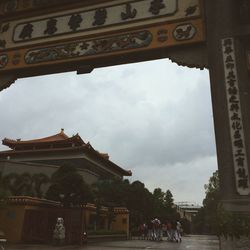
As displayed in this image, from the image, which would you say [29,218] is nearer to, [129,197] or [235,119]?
[129,197]

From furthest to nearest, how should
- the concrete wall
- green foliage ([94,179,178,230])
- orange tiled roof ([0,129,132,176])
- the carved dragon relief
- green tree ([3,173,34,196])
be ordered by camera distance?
orange tiled roof ([0,129,132,176]) → green foliage ([94,179,178,230]) → green tree ([3,173,34,196]) → the concrete wall → the carved dragon relief

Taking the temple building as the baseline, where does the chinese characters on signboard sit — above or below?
below

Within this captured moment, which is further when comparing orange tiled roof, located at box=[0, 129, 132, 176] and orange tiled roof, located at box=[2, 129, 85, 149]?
orange tiled roof, located at box=[2, 129, 85, 149]

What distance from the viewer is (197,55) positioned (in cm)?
686

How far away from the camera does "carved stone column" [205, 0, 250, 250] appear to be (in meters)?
5.39

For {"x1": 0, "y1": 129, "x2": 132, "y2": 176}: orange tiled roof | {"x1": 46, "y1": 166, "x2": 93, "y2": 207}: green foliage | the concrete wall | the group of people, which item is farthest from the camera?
{"x1": 0, "y1": 129, "x2": 132, "y2": 176}: orange tiled roof

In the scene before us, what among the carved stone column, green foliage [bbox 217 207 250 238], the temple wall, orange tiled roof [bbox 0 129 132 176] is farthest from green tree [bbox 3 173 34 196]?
green foliage [bbox 217 207 250 238]

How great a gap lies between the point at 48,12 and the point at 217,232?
20.2 ft

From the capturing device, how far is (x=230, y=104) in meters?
5.89

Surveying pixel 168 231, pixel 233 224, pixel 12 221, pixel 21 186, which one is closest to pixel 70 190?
pixel 12 221

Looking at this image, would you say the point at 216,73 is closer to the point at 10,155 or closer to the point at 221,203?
the point at 221,203

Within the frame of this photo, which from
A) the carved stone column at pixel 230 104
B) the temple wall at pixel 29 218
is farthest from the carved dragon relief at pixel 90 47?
the temple wall at pixel 29 218

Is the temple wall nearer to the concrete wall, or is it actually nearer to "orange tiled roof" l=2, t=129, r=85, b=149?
the concrete wall

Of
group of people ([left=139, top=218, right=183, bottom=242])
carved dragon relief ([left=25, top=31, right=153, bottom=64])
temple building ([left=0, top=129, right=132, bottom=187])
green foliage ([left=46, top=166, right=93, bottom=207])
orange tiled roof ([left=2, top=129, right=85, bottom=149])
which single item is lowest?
group of people ([left=139, top=218, right=183, bottom=242])
